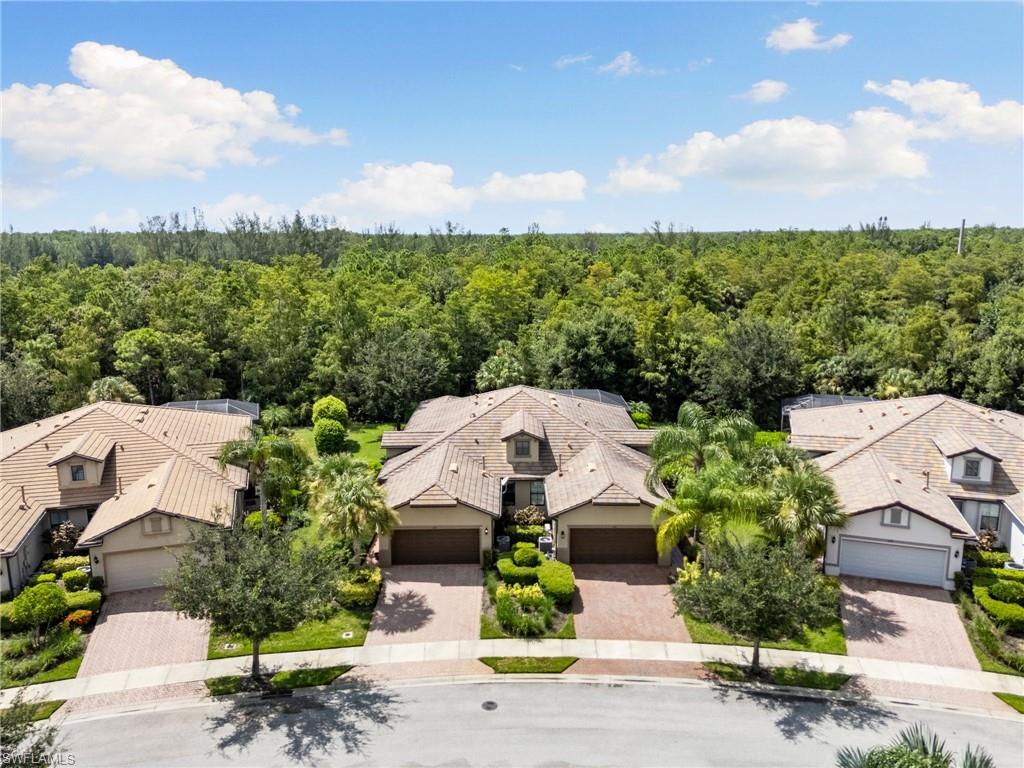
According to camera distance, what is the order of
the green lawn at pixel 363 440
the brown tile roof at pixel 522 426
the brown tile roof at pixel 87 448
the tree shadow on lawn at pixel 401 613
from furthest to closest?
the green lawn at pixel 363 440
the brown tile roof at pixel 522 426
the brown tile roof at pixel 87 448
the tree shadow on lawn at pixel 401 613

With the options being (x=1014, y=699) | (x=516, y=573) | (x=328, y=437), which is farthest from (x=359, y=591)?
(x=1014, y=699)

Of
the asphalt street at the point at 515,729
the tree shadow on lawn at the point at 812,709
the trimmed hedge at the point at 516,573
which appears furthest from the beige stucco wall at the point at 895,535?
the trimmed hedge at the point at 516,573

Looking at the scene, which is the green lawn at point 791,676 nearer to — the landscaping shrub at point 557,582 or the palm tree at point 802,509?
the palm tree at point 802,509

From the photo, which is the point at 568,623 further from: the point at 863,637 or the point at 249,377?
the point at 249,377

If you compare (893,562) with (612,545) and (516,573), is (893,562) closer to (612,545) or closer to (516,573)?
(612,545)

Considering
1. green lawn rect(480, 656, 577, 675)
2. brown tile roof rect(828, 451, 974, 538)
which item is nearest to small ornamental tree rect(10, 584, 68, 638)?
green lawn rect(480, 656, 577, 675)
